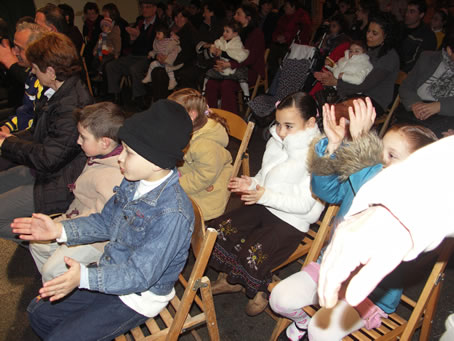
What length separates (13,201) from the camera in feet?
6.02

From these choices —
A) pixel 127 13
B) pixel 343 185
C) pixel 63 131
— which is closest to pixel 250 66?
pixel 63 131

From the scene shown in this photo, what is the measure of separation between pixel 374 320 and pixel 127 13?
790 centimetres

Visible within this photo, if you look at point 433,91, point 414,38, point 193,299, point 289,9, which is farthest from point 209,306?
point 289,9

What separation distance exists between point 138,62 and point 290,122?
12.3 ft

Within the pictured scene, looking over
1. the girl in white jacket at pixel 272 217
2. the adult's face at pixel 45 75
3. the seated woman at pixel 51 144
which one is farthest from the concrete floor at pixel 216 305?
the adult's face at pixel 45 75

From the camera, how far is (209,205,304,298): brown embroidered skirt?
1.52 meters

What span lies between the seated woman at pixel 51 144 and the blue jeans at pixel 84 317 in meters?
0.66

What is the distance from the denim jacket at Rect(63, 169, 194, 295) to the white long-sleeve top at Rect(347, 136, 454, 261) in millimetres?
867

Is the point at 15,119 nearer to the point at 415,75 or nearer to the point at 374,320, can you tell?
the point at 374,320

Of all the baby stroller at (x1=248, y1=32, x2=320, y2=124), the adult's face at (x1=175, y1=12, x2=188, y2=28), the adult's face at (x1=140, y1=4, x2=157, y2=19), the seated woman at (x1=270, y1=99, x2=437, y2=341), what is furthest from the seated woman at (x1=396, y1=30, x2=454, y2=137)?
the adult's face at (x1=140, y1=4, x2=157, y2=19)

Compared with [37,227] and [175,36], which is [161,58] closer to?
[175,36]

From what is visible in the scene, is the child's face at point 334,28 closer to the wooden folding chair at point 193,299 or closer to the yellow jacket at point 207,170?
the yellow jacket at point 207,170

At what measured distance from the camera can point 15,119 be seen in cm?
A: 253

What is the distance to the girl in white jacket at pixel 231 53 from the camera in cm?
393
